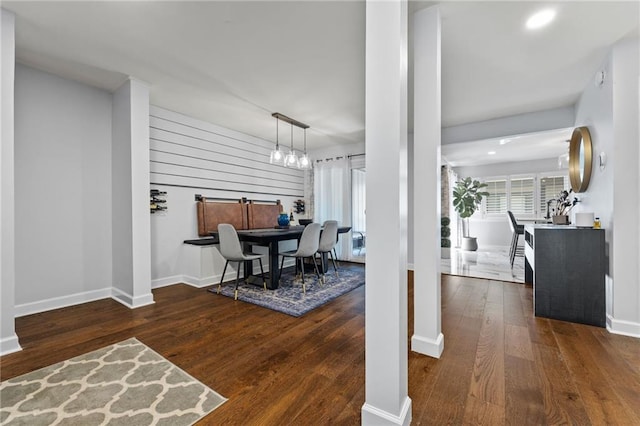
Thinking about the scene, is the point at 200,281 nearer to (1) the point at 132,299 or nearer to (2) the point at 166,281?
(2) the point at 166,281

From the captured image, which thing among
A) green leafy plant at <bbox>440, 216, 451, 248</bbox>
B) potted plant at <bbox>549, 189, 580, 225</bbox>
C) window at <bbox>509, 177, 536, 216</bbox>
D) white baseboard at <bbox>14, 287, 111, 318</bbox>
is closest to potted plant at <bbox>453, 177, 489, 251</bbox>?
window at <bbox>509, 177, 536, 216</bbox>

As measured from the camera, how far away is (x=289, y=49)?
8.18 feet

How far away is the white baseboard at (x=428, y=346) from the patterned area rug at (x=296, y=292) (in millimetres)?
1180

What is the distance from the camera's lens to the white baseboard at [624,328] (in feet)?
7.43

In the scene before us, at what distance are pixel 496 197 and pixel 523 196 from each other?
0.62m

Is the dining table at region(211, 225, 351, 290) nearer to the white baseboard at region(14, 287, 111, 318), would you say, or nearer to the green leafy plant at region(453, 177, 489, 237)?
the white baseboard at region(14, 287, 111, 318)

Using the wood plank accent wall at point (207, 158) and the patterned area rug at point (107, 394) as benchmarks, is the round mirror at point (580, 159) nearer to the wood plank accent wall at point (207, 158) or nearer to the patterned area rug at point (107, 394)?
the patterned area rug at point (107, 394)

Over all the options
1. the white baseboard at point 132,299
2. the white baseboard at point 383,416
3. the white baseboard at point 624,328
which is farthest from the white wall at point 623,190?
the white baseboard at point 132,299

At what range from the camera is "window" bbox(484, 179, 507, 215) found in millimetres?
7570

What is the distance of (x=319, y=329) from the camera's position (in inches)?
95.6

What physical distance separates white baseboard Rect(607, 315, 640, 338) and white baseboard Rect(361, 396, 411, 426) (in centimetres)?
237

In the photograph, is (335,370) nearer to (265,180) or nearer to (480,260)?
(265,180)

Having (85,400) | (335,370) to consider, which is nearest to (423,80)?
(335,370)

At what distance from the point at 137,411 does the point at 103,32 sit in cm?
288
